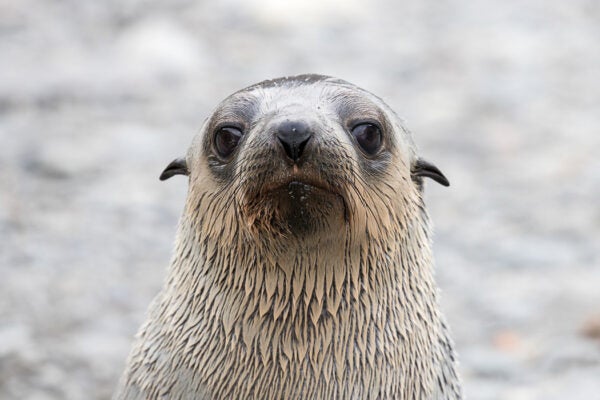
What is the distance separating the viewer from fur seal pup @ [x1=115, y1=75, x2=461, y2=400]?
137 inches

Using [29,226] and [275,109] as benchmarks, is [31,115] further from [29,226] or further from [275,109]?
[275,109]

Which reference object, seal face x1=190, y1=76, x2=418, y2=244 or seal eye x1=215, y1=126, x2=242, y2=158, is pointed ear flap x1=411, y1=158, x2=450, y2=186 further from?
seal eye x1=215, y1=126, x2=242, y2=158

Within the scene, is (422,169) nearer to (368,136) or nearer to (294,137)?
(368,136)

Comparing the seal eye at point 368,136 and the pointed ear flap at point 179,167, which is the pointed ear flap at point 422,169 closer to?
the seal eye at point 368,136

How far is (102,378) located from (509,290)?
2.64m

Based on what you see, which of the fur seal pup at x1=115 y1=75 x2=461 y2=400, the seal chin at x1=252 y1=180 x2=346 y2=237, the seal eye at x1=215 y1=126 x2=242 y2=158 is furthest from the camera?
the seal eye at x1=215 y1=126 x2=242 y2=158

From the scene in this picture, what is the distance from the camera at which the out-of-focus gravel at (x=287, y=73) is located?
606 cm

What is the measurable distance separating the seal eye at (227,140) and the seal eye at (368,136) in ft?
1.32

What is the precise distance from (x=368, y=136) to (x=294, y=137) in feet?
1.68

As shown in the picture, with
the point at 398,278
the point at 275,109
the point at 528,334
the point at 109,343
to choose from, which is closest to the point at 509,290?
the point at 528,334

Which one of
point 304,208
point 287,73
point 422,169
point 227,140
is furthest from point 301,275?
point 287,73

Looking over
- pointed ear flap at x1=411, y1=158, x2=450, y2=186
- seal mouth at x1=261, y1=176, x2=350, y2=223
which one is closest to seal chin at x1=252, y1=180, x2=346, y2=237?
seal mouth at x1=261, y1=176, x2=350, y2=223

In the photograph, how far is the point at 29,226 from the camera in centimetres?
693

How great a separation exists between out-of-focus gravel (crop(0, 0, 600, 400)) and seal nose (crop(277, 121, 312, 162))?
273 cm
